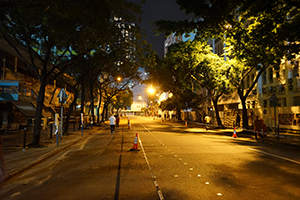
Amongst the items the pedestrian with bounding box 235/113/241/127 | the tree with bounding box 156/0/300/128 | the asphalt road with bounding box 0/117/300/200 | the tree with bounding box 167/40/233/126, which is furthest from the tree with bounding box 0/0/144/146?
the pedestrian with bounding box 235/113/241/127

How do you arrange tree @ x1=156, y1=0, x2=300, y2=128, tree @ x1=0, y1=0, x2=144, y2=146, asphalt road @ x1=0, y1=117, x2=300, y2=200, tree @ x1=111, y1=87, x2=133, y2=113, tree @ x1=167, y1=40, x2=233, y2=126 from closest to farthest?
1. asphalt road @ x1=0, y1=117, x2=300, y2=200
2. tree @ x1=0, y1=0, x2=144, y2=146
3. tree @ x1=156, y1=0, x2=300, y2=128
4. tree @ x1=167, y1=40, x2=233, y2=126
5. tree @ x1=111, y1=87, x2=133, y2=113

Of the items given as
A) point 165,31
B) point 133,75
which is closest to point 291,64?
point 165,31

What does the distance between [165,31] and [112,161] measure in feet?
30.1

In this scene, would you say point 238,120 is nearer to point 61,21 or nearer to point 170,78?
point 170,78

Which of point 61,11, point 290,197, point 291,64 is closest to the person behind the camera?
point 290,197

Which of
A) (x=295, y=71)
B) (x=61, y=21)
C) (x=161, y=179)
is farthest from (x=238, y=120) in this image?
(x=161, y=179)

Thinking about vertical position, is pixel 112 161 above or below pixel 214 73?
below

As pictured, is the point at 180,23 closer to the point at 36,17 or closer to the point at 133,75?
the point at 36,17

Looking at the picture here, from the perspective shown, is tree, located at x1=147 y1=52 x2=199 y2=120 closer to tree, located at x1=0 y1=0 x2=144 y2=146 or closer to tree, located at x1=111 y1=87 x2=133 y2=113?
tree, located at x1=111 y1=87 x2=133 y2=113

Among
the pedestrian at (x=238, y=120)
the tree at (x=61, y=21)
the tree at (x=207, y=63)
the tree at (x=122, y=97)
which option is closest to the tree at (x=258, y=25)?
the tree at (x=61, y=21)

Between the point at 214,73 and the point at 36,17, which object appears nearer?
the point at 36,17

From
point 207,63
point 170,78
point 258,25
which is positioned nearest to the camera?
point 258,25

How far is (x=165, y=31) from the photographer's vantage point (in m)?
14.2

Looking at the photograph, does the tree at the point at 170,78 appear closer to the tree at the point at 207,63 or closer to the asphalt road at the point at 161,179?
the tree at the point at 207,63
